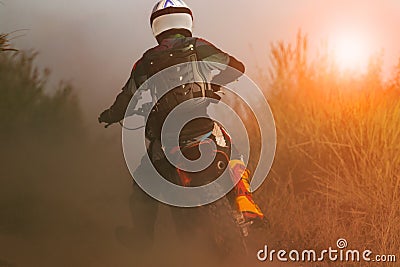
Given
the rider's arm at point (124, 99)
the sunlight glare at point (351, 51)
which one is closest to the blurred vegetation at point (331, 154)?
the sunlight glare at point (351, 51)

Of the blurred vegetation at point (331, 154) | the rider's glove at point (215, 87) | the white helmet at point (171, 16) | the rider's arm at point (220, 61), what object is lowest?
the blurred vegetation at point (331, 154)

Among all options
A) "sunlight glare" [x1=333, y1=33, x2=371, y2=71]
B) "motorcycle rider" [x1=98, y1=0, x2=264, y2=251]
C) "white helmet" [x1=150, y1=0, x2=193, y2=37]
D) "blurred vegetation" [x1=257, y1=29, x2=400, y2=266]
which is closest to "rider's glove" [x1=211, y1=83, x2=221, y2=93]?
"motorcycle rider" [x1=98, y1=0, x2=264, y2=251]

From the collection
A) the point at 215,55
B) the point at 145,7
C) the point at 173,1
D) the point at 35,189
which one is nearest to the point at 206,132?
the point at 215,55

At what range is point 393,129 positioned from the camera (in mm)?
2596

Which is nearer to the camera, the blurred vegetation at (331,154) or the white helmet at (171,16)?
the white helmet at (171,16)

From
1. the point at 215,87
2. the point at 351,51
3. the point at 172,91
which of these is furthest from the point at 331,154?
the point at 172,91

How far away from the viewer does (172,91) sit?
85.0 inches

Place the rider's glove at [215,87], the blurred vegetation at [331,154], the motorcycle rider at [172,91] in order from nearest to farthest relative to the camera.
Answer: the motorcycle rider at [172,91], the rider's glove at [215,87], the blurred vegetation at [331,154]

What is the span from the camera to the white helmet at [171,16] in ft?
7.27

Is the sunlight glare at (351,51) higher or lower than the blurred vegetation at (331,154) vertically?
higher

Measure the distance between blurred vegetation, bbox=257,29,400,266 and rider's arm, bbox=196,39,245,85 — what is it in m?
0.56

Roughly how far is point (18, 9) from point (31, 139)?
616mm

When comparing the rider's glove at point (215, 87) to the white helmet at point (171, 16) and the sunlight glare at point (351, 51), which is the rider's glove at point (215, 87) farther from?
→ the sunlight glare at point (351, 51)

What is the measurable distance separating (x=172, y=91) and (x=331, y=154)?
88cm
